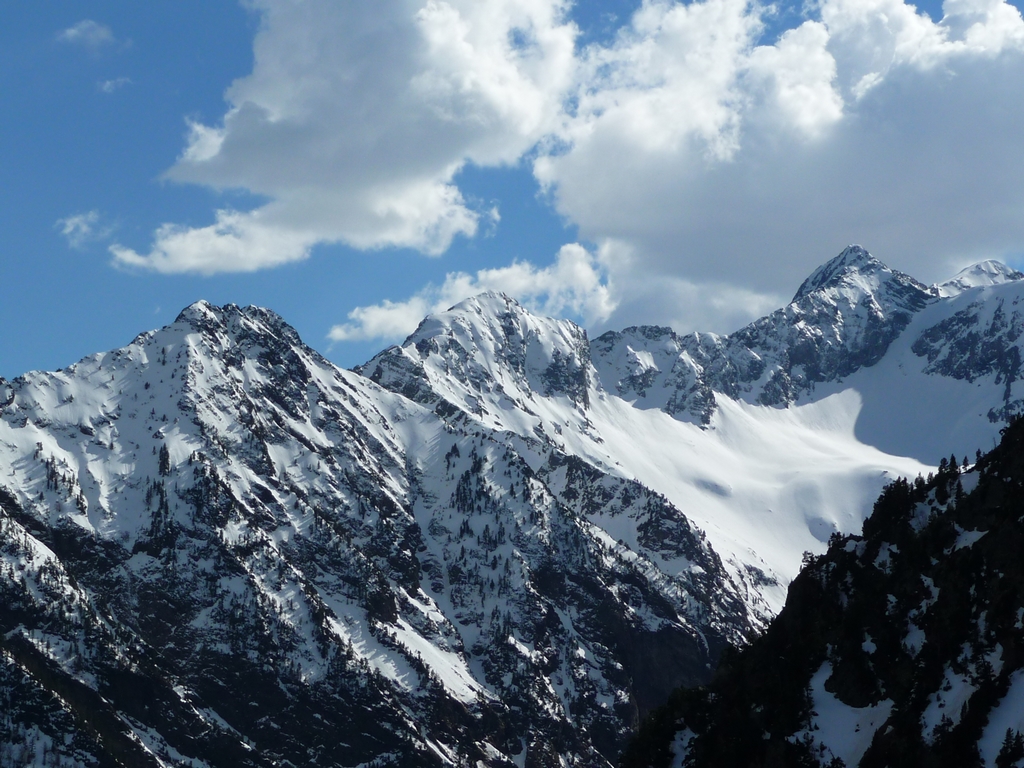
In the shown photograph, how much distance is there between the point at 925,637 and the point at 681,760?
112 feet

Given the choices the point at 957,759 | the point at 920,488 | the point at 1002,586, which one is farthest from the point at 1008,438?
the point at 957,759

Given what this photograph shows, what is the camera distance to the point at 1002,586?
423 feet

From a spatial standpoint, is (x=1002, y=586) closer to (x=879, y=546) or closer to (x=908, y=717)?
(x=908, y=717)

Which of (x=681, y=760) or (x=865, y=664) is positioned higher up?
(x=865, y=664)

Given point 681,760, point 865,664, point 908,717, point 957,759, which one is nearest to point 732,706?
point 681,760

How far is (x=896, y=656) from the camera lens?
13700 cm

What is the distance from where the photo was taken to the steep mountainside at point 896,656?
400 ft

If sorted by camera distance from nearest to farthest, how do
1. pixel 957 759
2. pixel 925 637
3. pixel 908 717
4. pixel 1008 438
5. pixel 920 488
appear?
pixel 957 759, pixel 908 717, pixel 925 637, pixel 1008 438, pixel 920 488

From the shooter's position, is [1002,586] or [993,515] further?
[993,515]

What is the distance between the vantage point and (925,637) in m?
136

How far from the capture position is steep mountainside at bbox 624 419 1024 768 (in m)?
122

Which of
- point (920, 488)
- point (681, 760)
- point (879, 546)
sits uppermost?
point (920, 488)

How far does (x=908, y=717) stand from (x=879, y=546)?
107 ft

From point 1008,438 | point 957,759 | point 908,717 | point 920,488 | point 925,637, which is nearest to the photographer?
point 957,759
